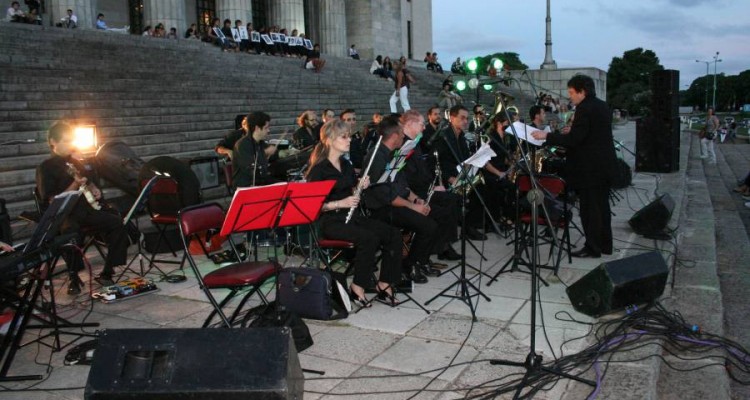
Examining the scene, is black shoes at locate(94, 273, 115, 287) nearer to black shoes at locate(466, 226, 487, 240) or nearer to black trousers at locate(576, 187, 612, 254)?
black shoes at locate(466, 226, 487, 240)

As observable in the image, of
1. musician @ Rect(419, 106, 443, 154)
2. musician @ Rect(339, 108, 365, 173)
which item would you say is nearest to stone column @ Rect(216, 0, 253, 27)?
musician @ Rect(339, 108, 365, 173)

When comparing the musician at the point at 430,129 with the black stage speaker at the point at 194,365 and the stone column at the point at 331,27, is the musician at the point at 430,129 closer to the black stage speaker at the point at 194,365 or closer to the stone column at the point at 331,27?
the black stage speaker at the point at 194,365

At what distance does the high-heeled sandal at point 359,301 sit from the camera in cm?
554

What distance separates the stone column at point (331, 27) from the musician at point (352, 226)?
97.0ft

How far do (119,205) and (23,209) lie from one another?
1.25 m

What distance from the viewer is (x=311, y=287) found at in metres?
4.86

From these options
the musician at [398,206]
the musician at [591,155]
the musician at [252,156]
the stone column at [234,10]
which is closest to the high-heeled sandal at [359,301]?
the musician at [398,206]

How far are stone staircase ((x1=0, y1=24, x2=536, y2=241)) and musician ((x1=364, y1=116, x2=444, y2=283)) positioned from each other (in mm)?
5424

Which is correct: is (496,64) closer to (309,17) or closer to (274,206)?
(274,206)

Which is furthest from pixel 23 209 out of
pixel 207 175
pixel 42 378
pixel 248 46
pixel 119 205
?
pixel 248 46

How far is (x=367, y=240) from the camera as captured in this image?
550 centimetres

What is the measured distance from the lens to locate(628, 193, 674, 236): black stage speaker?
7902mm

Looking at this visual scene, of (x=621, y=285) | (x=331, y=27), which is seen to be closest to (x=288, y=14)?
(x=331, y=27)

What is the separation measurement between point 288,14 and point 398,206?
27248 mm
